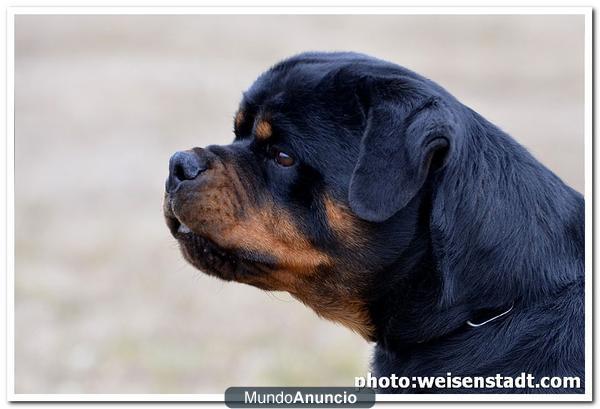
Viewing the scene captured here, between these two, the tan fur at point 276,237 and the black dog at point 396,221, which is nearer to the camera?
the black dog at point 396,221

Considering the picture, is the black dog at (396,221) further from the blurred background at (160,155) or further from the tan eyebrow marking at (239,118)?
the blurred background at (160,155)

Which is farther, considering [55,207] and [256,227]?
[55,207]

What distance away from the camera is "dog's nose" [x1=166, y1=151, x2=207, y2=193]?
3361mm

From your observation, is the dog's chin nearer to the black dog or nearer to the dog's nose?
the black dog

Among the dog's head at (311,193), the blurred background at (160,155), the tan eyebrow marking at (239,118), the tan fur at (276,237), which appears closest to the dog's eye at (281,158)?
the dog's head at (311,193)

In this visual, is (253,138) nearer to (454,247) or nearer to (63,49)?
(454,247)

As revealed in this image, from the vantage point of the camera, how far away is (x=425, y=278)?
3.13 metres

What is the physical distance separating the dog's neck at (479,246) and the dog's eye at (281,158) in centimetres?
51

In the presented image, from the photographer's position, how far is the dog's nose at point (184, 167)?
336 centimetres

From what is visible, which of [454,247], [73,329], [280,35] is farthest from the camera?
[280,35]

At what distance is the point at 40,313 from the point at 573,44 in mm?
4540

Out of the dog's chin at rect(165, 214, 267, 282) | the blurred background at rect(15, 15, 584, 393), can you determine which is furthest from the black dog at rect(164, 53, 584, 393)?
the blurred background at rect(15, 15, 584, 393)
